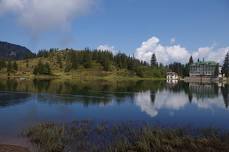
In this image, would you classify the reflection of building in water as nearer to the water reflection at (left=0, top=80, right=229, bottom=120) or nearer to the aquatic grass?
the water reflection at (left=0, top=80, right=229, bottom=120)

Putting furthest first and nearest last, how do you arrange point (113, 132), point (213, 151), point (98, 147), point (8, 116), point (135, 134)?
point (8, 116)
point (113, 132)
point (135, 134)
point (98, 147)
point (213, 151)

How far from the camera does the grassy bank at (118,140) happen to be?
25.5 metres

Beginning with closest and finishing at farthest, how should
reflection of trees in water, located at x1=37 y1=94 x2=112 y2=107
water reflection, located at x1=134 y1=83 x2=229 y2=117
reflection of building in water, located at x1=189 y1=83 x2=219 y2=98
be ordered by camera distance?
1. water reflection, located at x1=134 y1=83 x2=229 y2=117
2. reflection of trees in water, located at x1=37 y1=94 x2=112 y2=107
3. reflection of building in water, located at x1=189 y1=83 x2=219 y2=98

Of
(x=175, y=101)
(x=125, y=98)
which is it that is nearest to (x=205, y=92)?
(x=175, y=101)

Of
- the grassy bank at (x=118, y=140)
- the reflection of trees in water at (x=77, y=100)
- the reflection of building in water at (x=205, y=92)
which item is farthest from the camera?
the reflection of building in water at (x=205, y=92)

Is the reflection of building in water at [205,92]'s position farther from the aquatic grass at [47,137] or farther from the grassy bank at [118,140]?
the aquatic grass at [47,137]

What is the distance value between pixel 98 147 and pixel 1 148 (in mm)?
8280

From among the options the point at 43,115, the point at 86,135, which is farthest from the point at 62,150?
the point at 43,115

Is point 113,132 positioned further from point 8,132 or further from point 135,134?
point 8,132

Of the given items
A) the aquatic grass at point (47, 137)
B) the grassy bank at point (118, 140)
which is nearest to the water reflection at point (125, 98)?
the grassy bank at point (118, 140)

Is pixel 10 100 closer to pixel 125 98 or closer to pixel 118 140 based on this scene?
pixel 125 98

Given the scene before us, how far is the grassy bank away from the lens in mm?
25484

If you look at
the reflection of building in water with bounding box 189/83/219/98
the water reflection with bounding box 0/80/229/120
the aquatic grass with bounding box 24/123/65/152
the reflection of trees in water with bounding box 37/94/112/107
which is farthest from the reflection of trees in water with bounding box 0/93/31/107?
the reflection of building in water with bounding box 189/83/219/98

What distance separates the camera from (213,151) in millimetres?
24281
